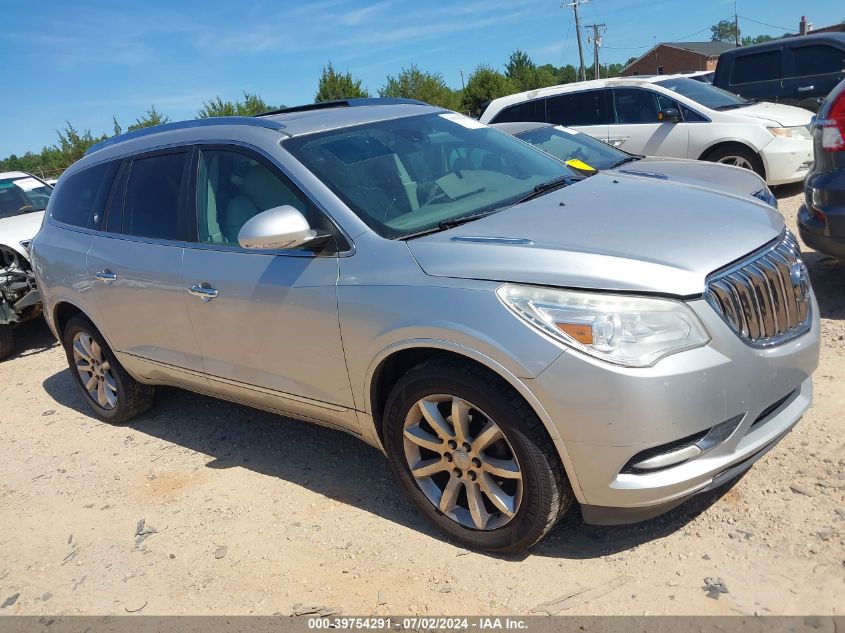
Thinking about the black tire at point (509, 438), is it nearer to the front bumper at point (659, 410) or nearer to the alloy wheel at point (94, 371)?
the front bumper at point (659, 410)

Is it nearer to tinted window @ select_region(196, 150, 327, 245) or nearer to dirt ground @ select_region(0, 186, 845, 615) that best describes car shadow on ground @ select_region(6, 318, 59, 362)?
dirt ground @ select_region(0, 186, 845, 615)

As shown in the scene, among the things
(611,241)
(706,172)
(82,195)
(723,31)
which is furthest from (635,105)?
(723,31)

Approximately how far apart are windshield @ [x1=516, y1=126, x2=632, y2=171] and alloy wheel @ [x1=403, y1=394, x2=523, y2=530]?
4566 millimetres

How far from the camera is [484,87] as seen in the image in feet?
133

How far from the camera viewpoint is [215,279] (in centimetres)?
362

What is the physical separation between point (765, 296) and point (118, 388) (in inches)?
161

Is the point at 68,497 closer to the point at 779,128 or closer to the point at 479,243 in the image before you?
the point at 479,243

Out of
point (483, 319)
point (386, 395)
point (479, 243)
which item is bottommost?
point (386, 395)

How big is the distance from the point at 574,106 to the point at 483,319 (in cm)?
809

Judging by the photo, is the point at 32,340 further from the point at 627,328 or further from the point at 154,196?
the point at 627,328

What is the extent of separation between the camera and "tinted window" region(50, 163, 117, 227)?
4629mm

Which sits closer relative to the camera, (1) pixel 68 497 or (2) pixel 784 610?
(2) pixel 784 610

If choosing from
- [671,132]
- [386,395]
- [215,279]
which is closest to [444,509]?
[386,395]

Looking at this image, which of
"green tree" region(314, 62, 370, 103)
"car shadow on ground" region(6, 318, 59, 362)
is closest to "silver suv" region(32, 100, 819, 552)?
"car shadow on ground" region(6, 318, 59, 362)
